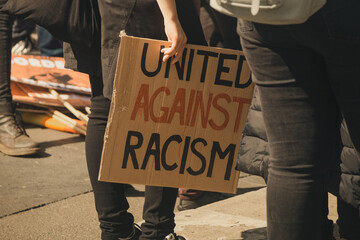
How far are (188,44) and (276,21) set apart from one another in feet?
2.49

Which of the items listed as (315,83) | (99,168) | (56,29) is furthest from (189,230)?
(315,83)

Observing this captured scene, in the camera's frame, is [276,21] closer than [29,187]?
Yes

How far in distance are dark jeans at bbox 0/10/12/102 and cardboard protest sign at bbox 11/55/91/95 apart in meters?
0.78

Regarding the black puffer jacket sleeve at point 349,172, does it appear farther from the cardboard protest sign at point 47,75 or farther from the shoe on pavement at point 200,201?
the cardboard protest sign at point 47,75

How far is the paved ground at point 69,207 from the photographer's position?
296 centimetres

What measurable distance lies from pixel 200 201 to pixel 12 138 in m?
1.47

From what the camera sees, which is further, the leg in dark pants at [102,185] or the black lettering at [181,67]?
the leg in dark pants at [102,185]

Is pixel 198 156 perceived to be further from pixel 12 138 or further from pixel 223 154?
pixel 12 138

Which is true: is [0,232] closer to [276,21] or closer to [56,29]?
[56,29]

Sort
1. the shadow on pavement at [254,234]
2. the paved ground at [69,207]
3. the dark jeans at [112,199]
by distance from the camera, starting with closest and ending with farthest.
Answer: the dark jeans at [112,199] → the shadow on pavement at [254,234] → the paved ground at [69,207]

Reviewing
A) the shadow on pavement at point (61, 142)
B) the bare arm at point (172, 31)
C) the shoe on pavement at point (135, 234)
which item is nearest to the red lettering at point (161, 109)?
the bare arm at point (172, 31)

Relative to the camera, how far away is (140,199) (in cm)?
362

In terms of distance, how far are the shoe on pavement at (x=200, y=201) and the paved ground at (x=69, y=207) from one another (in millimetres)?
187

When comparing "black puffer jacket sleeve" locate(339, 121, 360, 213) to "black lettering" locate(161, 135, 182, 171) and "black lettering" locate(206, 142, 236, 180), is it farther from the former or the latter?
"black lettering" locate(161, 135, 182, 171)
